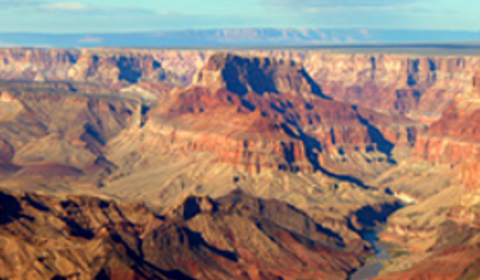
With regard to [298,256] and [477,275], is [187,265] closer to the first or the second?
[298,256]

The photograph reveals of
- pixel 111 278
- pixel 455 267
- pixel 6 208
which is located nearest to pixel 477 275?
pixel 455 267

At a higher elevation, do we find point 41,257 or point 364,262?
point 41,257

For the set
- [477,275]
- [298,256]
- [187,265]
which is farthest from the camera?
[298,256]

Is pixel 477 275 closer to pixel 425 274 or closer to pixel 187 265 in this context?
pixel 425 274

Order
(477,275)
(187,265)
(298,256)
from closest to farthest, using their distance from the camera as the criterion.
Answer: (477,275)
(187,265)
(298,256)

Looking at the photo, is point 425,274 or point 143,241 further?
point 143,241

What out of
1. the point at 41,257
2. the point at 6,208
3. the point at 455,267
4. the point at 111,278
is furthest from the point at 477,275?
the point at 6,208
